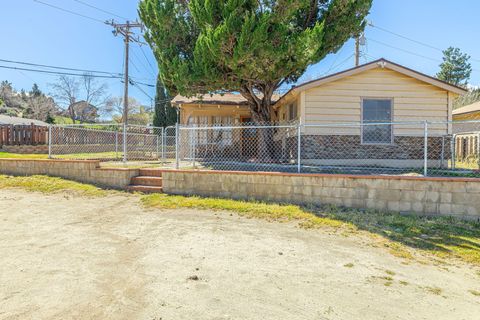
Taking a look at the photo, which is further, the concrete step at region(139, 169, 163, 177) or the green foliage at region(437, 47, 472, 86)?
the green foliage at region(437, 47, 472, 86)

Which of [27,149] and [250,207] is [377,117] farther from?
[27,149]

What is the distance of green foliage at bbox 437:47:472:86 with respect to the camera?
31.9 meters

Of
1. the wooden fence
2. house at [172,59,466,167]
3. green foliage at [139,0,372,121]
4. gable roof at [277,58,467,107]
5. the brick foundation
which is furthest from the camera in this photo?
the wooden fence

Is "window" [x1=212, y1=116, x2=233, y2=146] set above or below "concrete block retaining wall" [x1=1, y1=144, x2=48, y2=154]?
above

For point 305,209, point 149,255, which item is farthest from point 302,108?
point 149,255

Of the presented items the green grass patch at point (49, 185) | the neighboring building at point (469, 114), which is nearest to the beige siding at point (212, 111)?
the green grass patch at point (49, 185)

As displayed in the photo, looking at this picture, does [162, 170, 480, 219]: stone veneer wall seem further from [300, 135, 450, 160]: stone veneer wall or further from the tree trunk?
the tree trunk

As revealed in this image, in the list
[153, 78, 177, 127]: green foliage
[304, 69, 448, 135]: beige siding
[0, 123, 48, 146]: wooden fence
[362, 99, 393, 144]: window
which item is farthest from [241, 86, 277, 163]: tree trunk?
[153, 78, 177, 127]: green foliage

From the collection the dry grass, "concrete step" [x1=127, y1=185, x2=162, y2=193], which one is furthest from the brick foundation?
"concrete step" [x1=127, y1=185, x2=162, y2=193]

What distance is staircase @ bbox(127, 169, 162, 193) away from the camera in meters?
7.31

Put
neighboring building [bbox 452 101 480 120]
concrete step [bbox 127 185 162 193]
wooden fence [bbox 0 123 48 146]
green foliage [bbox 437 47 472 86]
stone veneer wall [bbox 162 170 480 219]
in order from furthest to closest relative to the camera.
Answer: green foliage [bbox 437 47 472 86] < neighboring building [bbox 452 101 480 120] < wooden fence [bbox 0 123 48 146] < concrete step [bbox 127 185 162 193] < stone veneer wall [bbox 162 170 480 219]

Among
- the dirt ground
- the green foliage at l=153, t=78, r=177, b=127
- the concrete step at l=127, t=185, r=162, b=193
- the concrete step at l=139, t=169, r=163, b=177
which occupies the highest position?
the green foliage at l=153, t=78, r=177, b=127

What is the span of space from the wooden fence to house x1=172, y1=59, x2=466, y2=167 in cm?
1507

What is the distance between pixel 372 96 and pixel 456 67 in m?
31.1
